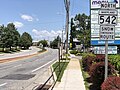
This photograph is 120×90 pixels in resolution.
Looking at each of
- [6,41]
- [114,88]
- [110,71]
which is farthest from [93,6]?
[6,41]

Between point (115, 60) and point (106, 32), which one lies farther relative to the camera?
point (115, 60)

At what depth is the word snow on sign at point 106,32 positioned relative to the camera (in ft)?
30.0

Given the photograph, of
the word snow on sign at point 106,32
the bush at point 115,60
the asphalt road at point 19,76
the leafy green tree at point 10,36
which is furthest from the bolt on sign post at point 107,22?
the leafy green tree at point 10,36

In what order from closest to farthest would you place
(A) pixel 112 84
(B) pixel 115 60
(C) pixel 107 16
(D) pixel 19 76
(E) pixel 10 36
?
(A) pixel 112 84 → (C) pixel 107 16 → (B) pixel 115 60 → (D) pixel 19 76 → (E) pixel 10 36

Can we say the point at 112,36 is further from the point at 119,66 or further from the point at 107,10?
the point at 119,66

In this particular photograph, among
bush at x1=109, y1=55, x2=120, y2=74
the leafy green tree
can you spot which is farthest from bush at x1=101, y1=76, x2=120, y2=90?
the leafy green tree

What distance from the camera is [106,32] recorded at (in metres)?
9.20

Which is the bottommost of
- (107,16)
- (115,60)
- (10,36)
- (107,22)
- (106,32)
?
(115,60)

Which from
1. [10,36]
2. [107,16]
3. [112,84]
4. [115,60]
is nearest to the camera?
[112,84]

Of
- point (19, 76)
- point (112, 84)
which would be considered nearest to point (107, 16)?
point (112, 84)

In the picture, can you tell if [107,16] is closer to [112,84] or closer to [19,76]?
[112,84]

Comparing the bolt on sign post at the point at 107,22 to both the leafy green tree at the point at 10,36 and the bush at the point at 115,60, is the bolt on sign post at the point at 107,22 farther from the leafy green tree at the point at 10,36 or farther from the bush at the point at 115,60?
the leafy green tree at the point at 10,36

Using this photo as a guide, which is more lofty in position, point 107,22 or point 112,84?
point 107,22

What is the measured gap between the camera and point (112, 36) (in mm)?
9188
